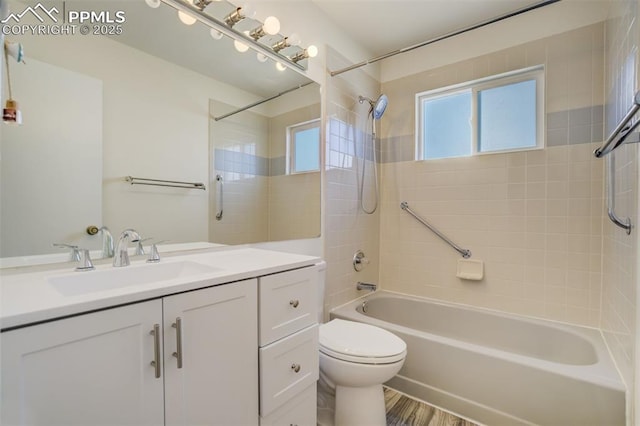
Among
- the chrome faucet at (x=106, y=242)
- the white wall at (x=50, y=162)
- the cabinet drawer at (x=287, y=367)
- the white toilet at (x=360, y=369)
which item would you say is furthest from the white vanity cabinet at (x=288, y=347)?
the white wall at (x=50, y=162)

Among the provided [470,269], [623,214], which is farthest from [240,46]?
[470,269]

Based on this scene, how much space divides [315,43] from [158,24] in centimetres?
105

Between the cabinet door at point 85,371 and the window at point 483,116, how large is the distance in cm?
230

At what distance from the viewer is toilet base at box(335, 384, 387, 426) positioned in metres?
1.42

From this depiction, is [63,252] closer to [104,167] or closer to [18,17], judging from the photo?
[104,167]

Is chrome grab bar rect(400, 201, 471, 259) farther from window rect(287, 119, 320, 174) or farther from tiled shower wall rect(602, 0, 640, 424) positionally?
window rect(287, 119, 320, 174)

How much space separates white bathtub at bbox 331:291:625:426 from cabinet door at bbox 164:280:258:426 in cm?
112

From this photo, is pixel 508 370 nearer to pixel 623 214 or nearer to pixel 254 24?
pixel 623 214

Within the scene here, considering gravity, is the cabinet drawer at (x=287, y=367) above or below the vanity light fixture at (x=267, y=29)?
below

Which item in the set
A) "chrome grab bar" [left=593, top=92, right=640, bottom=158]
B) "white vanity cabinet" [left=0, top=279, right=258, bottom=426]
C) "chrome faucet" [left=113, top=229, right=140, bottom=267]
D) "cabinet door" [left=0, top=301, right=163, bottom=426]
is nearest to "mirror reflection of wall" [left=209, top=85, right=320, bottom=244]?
"chrome faucet" [left=113, top=229, right=140, bottom=267]

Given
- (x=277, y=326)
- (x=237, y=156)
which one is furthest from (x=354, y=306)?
(x=237, y=156)

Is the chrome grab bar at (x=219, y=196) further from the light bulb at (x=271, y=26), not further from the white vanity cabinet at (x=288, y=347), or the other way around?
the light bulb at (x=271, y=26)

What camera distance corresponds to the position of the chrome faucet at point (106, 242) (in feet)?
3.44

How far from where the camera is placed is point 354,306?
2.17 metres
